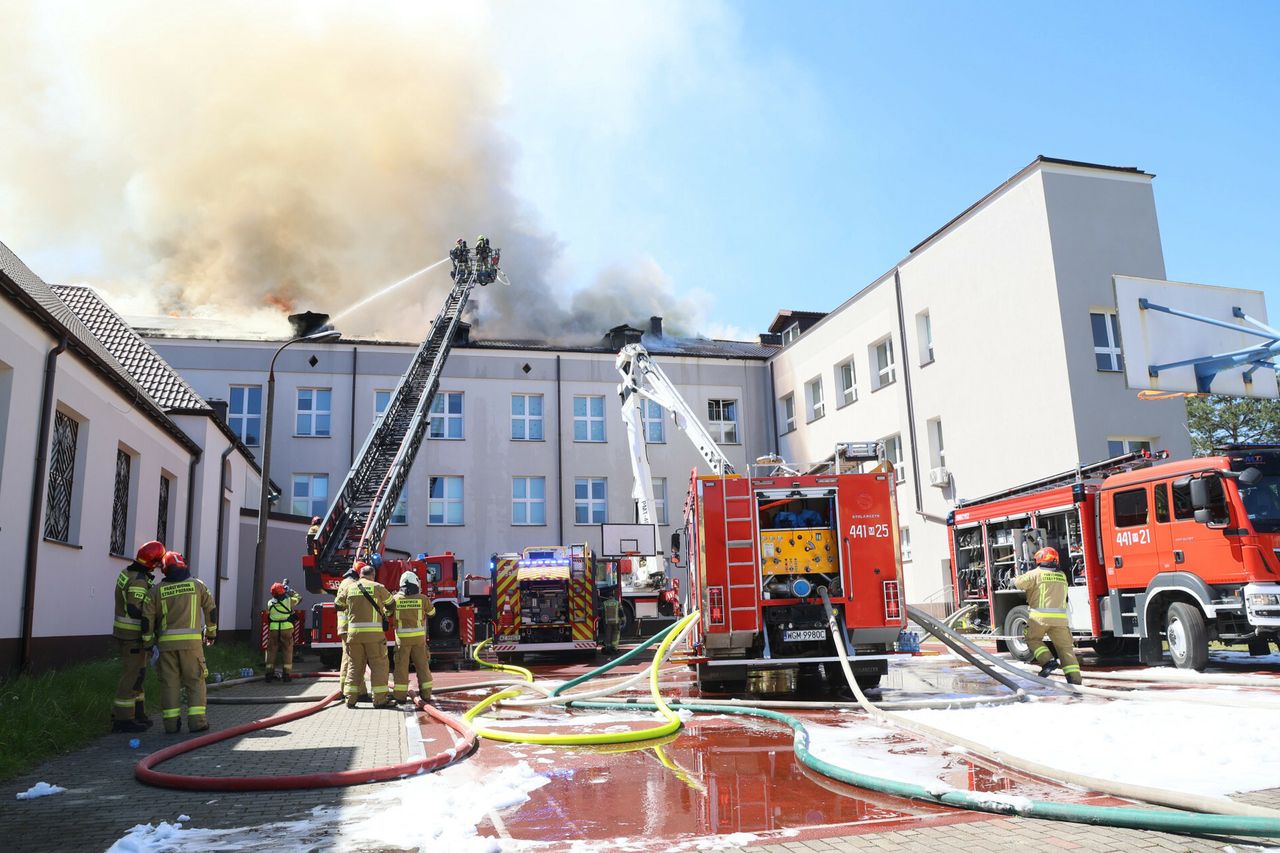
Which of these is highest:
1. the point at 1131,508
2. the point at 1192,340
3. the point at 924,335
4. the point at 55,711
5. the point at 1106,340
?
the point at 924,335

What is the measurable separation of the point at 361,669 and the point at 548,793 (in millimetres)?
5515

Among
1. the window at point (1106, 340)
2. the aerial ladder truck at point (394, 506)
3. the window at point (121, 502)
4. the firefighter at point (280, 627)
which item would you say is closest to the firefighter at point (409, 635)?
the firefighter at point (280, 627)

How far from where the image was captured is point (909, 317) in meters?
23.9

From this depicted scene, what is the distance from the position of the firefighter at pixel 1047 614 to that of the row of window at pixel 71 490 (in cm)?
1186

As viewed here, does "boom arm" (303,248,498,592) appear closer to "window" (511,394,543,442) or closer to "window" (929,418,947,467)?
"window" (511,394,543,442)

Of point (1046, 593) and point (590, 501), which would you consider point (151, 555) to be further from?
point (590, 501)

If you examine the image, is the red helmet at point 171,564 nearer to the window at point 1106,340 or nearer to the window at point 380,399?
the window at point 1106,340

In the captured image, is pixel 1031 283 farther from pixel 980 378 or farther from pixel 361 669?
pixel 361 669

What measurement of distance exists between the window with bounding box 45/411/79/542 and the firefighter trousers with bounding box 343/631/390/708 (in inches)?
172

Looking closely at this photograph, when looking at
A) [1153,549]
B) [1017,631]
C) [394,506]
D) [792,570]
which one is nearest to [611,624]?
[394,506]

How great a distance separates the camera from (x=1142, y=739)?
21.7 feet

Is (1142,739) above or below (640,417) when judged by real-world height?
below

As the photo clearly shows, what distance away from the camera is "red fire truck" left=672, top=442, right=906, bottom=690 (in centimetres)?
1062

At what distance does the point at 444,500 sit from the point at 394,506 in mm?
10092
